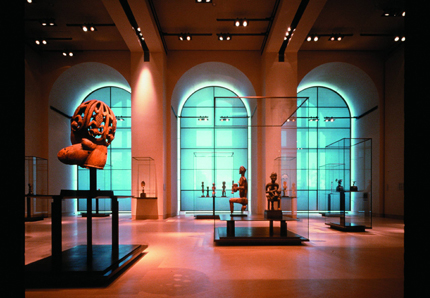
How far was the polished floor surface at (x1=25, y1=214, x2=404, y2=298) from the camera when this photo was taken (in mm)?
3729

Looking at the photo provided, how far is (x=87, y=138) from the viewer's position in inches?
191

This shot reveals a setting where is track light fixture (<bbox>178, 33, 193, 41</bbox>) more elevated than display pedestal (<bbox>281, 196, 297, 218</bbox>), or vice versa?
track light fixture (<bbox>178, 33, 193, 41</bbox>)

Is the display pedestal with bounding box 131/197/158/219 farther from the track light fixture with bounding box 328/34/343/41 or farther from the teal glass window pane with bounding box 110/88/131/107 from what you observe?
the track light fixture with bounding box 328/34/343/41

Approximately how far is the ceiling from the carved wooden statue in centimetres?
604

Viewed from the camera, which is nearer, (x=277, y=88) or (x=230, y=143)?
(x=277, y=88)

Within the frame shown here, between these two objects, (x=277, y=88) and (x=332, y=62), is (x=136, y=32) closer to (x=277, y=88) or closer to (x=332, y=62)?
(x=277, y=88)

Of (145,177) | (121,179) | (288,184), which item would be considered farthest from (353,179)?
(121,179)

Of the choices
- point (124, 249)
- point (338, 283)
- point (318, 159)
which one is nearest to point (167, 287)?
point (124, 249)

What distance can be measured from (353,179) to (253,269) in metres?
6.78

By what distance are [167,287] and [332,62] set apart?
12978 mm

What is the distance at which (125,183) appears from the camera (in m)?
16.9

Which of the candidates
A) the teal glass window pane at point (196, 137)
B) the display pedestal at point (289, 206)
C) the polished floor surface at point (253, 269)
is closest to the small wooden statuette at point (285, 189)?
the display pedestal at point (289, 206)

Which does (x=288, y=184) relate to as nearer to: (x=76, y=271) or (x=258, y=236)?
(x=258, y=236)

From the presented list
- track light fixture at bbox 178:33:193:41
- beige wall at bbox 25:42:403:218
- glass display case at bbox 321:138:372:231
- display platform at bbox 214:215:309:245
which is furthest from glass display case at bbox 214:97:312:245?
track light fixture at bbox 178:33:193:41
